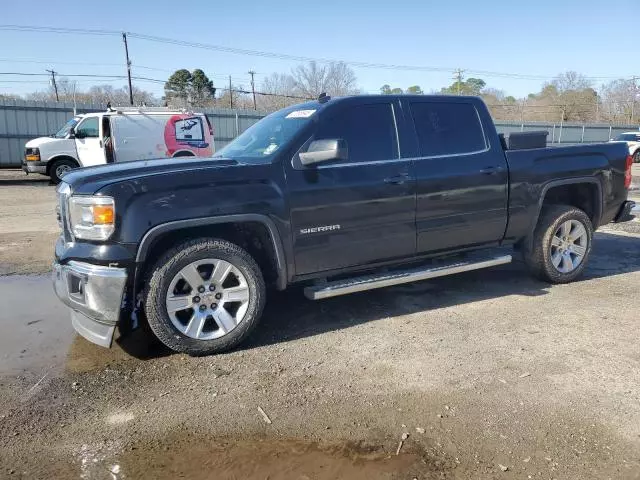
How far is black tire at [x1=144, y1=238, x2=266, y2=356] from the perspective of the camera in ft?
12.9

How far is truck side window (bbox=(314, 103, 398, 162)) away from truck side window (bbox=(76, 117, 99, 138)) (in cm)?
1300

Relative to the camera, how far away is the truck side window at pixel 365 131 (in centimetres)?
464

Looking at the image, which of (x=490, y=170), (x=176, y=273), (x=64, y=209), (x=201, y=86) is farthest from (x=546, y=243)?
(x=201, y=86)

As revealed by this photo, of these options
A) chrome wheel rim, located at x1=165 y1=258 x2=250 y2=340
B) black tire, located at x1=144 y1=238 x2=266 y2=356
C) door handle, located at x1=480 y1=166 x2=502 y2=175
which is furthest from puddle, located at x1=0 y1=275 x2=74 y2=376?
door handle, located at x1=480 y1=166 x2=502 y2=175

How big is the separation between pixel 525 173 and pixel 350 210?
2060 millimetres

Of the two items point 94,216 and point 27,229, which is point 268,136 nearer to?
point 94,216

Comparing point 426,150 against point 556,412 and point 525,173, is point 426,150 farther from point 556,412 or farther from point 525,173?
point 556,412

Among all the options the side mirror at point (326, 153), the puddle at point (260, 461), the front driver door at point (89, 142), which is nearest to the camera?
the puddle at point (260, 461)

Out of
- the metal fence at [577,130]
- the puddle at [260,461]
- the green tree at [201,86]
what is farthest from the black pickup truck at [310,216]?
the green tree at [201,86]

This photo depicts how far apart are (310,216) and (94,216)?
160 cm

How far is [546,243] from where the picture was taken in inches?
223

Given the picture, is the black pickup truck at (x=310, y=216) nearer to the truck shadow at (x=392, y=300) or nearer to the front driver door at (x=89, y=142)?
the truck shadow at (x=392, y=300)

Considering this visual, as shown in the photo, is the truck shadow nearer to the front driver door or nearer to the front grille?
the front grille

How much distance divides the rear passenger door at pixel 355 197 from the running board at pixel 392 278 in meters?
0.15
